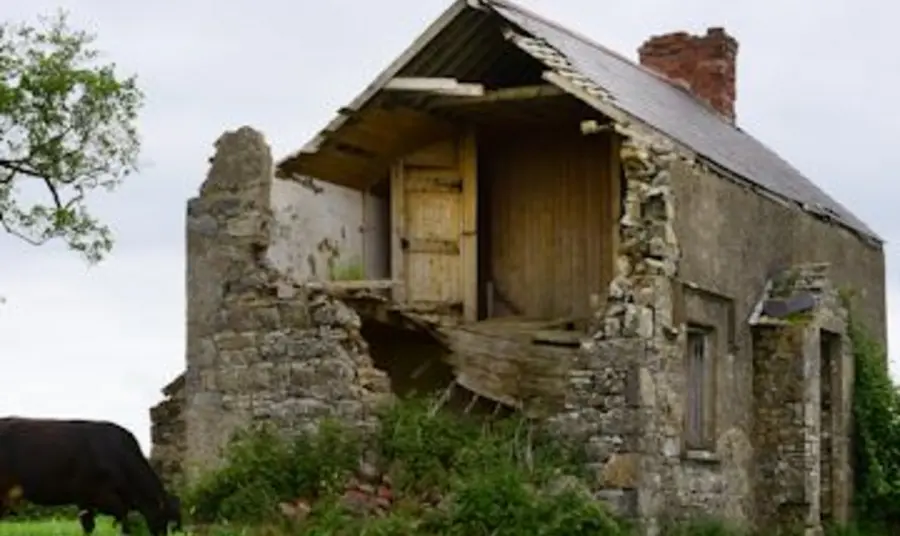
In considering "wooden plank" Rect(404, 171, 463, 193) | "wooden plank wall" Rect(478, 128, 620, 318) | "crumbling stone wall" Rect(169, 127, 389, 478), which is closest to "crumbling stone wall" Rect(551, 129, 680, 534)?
"wooden plank wall" Rect(478, 128, 620, 318)

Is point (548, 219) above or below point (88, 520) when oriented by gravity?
above

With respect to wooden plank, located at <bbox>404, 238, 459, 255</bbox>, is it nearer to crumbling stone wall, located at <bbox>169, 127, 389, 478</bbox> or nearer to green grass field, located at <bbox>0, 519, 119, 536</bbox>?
A: crumbling stone wall, located at <bbox>169, 127, 389, 478</bbox>

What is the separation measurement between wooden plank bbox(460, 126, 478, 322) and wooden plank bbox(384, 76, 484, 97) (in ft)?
4.12

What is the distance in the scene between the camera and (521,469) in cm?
2075

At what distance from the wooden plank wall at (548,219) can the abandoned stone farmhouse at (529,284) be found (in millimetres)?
27

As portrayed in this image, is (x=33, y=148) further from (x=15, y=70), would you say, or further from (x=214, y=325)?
(x=214, y=325)

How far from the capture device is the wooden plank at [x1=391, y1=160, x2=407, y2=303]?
24.5 m

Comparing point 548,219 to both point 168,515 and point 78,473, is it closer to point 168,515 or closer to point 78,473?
point 168,515

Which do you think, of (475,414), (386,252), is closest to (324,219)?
(386,252)

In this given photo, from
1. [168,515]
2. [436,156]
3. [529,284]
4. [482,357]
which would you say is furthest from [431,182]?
[168,515]

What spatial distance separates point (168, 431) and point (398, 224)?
145 inches

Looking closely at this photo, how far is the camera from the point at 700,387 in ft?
77.4

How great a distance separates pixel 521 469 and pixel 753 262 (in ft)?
17.9

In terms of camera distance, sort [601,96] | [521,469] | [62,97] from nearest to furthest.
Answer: [521,469], [601,96], [62,97]
